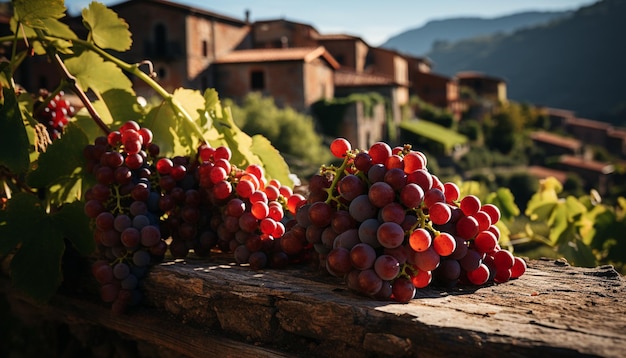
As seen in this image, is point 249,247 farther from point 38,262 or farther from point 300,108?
point 300,108

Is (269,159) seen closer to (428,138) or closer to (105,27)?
(105,27)

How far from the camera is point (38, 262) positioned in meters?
1.25

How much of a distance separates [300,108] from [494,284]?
25.0 metres

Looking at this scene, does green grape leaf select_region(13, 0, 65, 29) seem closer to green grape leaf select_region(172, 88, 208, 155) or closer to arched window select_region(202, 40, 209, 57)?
green grape leaf select_region(172, 88, 208, 155)

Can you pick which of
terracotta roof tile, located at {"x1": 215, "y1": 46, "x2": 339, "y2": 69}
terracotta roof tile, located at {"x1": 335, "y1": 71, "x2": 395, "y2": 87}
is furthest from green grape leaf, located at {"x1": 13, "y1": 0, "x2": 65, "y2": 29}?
terracotta roof tile, located at {"x1": 335, "y1": 71, "x2": 395, "y2": 87}

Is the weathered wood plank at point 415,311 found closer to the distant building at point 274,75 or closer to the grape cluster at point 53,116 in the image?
the grape cluster at point 53,116

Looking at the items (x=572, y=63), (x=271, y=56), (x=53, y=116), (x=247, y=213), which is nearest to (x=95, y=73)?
(x=53, y=116)

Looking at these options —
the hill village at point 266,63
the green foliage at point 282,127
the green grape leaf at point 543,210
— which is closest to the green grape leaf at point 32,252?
the green grape leaf at point 543,210

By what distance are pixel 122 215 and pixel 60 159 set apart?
0.24 m

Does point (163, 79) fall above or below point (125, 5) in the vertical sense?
below

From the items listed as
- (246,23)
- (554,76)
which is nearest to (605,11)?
(554,76)

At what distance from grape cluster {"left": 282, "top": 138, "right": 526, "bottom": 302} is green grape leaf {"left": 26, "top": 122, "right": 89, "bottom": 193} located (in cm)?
61

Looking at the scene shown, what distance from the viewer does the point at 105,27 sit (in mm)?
1550

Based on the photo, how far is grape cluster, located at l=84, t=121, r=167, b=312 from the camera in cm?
121
